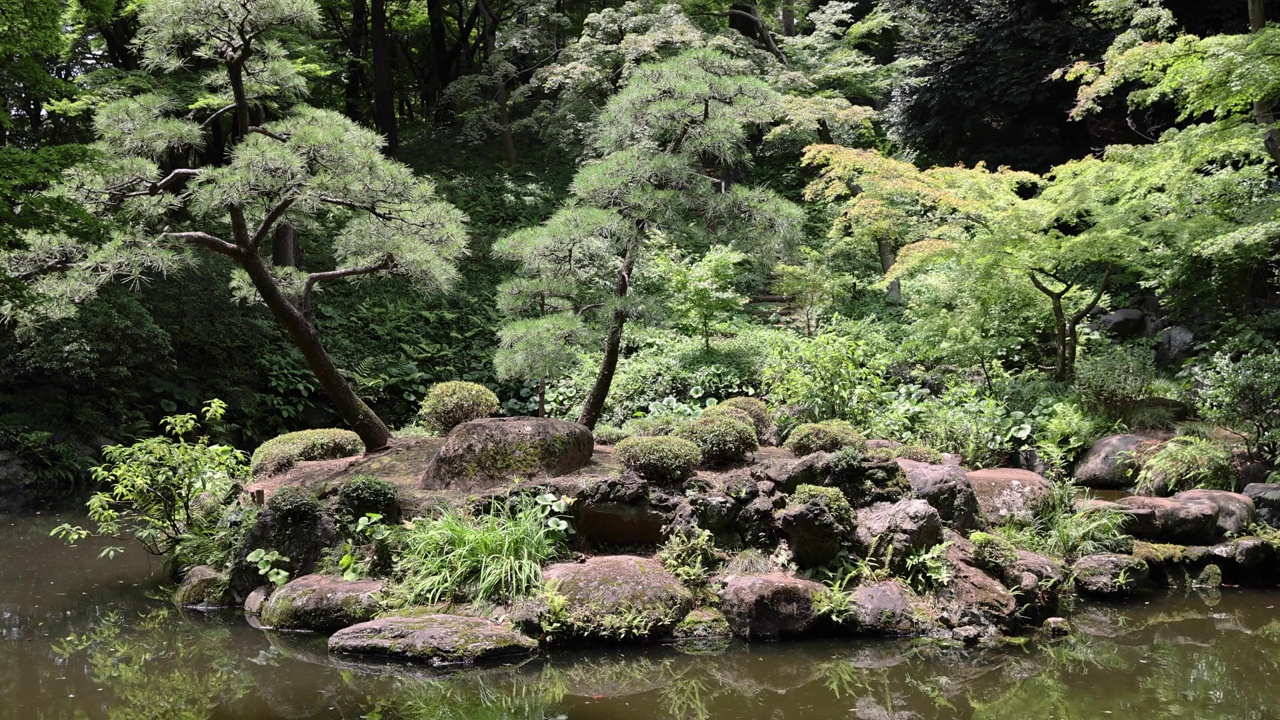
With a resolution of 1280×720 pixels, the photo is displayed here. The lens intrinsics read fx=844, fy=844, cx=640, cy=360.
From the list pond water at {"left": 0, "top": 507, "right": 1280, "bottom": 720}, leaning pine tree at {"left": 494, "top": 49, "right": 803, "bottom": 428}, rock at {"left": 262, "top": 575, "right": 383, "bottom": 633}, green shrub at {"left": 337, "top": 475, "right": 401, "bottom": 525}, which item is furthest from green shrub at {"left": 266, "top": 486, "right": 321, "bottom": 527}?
leaning pine tree at {"left": 494, "top": 49, "right": 803, "bottom": 428}

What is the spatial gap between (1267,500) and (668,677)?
5.84m

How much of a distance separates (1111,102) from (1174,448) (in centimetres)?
840

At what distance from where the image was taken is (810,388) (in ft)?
30.2

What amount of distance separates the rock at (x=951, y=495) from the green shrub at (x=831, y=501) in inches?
33.6

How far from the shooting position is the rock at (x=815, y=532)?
6.21m

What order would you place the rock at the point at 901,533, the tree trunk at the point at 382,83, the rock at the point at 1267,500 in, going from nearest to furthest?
the rock at the point at 901,533 → the rock at the point at 1267,500 → the tree trunk at the point at 382,83

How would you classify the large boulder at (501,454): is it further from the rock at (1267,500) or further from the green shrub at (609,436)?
the rock at (1267,500)

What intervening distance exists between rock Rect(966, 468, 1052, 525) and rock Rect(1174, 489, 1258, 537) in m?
1.28

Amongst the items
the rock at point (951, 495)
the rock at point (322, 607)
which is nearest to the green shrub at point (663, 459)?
the rock at point (951, 495)

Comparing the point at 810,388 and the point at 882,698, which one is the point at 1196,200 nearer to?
the point at 810,388

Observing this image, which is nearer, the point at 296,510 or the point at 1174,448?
the point at 296,510

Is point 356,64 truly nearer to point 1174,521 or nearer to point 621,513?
point 621,513

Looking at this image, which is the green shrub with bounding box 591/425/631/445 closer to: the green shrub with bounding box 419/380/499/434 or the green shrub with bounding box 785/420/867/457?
the green shrub with bounding box 419/380/499/434

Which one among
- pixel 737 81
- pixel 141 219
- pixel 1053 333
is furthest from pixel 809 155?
pixel 141 219
